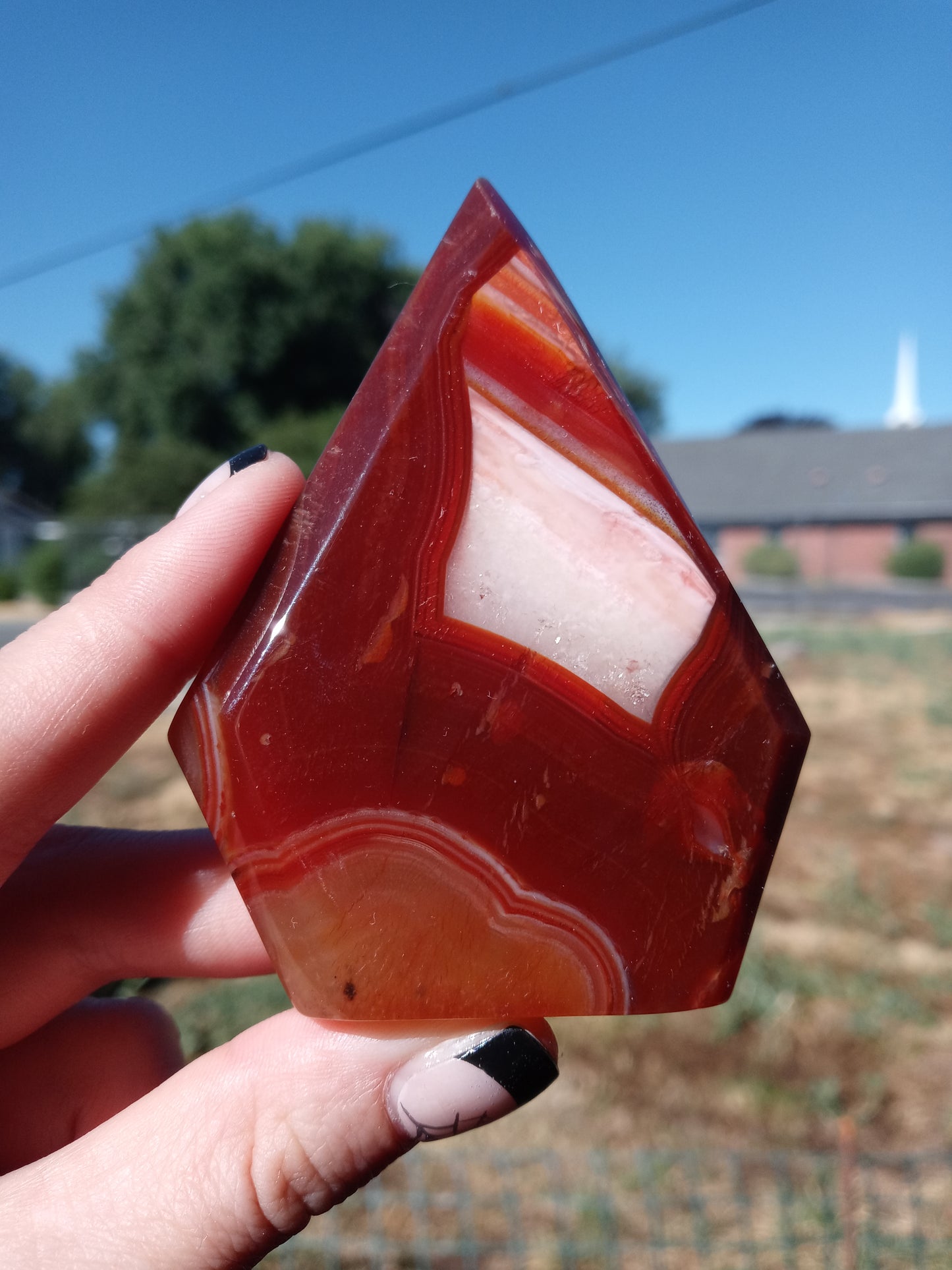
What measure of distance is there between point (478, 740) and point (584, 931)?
8.8 inches

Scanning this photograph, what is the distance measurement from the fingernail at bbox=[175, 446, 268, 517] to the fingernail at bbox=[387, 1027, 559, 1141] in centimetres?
61

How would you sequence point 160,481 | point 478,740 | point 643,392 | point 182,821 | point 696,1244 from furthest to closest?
point 643,392
point 160,481
point 182,821
point 696,1244
point 478,740

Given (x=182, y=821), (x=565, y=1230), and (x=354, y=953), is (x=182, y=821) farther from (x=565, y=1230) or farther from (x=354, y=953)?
(x=354, y=953)

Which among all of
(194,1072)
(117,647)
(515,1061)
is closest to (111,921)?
(194,1072)

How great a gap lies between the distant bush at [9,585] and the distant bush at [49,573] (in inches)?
60.4

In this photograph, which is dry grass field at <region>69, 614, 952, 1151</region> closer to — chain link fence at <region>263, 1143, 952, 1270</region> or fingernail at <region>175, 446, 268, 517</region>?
chain link fence at <region>263, 1143, 952, 1270</region>

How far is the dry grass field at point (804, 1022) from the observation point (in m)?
2.43

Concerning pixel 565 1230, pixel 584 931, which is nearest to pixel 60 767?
pixel 584 931

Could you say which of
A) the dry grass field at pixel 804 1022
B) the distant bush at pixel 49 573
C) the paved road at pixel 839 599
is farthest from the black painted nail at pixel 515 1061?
the distant bush at pixel 49 573

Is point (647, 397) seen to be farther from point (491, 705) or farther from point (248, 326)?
point (491, 705)

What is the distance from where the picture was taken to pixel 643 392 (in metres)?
30.3

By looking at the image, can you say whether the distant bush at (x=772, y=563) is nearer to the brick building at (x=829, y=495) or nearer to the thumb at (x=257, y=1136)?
the brick building at (x=829, y=495)

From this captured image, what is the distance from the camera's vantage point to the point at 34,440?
95.8ft

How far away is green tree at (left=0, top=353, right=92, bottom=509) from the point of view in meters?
29.1
